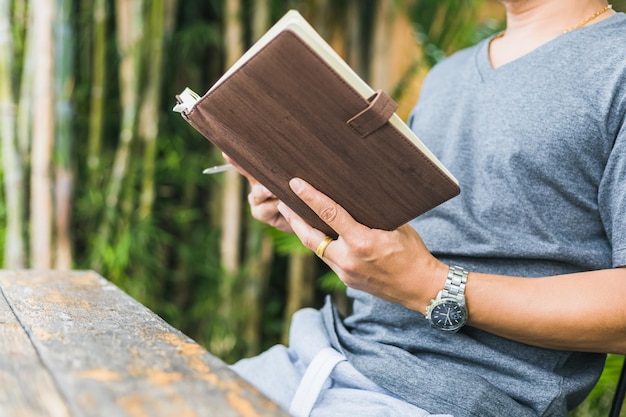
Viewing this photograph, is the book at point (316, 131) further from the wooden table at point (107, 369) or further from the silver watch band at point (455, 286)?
the wooden table at point (107, 369)

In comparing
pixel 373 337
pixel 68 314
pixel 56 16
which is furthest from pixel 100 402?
pixel 56 16

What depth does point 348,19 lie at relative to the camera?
6.48 ft

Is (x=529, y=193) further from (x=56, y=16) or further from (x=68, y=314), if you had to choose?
(x=56, y=16)

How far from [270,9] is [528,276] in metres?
1.35

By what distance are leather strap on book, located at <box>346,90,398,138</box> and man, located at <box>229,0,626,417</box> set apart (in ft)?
0.30

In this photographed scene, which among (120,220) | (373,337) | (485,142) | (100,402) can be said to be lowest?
(120,220)

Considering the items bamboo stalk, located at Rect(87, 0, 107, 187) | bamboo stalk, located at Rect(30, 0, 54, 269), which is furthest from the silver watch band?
bamboo stalk, located at Rect(87, 0, 107, 187)

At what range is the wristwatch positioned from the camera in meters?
0.72

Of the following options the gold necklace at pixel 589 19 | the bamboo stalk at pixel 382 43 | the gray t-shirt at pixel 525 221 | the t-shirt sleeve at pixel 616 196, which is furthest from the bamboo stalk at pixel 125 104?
the t-shirt sleeve at pixel 616 196

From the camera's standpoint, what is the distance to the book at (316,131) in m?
0.59

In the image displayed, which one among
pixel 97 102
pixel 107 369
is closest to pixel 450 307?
pixel 107 369

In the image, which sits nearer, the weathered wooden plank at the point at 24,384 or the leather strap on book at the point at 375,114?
the weathered wooden plank at the point at 24,384

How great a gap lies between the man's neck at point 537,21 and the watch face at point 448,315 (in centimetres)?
38

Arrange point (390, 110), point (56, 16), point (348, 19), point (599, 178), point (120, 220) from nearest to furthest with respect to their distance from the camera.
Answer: point (390, 110) → point (599, 178) → point (56, 16) → point (120, 220) → point (348, 19)
